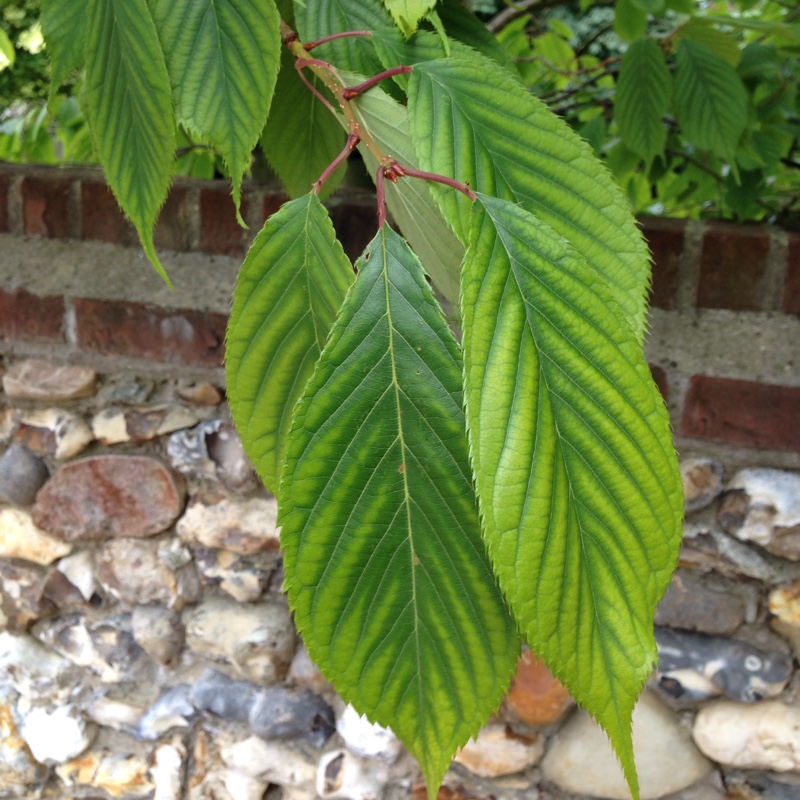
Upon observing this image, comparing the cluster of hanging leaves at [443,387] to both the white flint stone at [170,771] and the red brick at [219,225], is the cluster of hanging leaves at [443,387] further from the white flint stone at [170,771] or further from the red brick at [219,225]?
the white flint stone at [170,771]

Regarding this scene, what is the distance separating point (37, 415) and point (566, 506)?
2.35 feet

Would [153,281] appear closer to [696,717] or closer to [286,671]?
[286,671]

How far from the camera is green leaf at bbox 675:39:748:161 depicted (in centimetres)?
63

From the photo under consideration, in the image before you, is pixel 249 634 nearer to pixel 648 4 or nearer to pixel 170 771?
pixel 170 771

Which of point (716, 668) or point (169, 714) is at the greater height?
point (716, 668)

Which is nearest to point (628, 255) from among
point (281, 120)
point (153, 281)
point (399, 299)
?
point (399, 299)

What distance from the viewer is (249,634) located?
2.61 ft

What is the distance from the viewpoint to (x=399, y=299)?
10.7 inches

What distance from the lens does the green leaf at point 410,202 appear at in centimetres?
31

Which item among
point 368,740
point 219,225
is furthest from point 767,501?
point 219,225

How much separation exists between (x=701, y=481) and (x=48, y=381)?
627mm

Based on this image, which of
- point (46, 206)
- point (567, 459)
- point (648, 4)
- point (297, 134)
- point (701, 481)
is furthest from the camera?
point (46, 206)

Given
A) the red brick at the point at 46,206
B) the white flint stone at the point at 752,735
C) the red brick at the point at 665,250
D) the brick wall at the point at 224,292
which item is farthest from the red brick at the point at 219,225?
the white flint stone at the point at 752,735

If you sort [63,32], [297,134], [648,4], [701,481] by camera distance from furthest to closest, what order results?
[701,481], [648,4], [297,134], [63,32]
